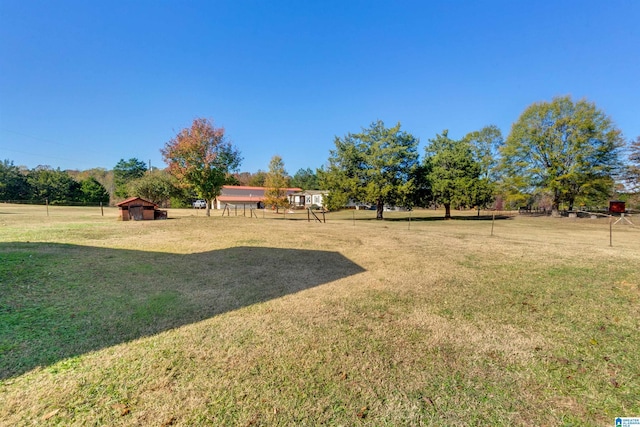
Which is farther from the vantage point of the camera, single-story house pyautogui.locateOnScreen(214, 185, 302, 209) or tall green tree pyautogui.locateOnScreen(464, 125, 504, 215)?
single-story house pyautogui.locateOnScreen(214, 185, 302, 209)

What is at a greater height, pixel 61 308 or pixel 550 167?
pixel 550 167

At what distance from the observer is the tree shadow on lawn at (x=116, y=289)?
3.19m

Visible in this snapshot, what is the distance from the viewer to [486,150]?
41.1 metres

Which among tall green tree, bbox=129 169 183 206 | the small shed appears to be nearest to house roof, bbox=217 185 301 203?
tall green tree, bbox=129 169 183 206

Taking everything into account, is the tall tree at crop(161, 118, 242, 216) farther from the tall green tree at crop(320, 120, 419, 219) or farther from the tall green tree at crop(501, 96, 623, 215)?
the tall green tree at crop(501, 96, 623, 215)

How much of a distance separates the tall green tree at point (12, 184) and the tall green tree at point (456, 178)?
199ft

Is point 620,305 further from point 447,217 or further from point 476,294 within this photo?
point 447,217

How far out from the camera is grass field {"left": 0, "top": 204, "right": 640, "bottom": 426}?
2.25 meters

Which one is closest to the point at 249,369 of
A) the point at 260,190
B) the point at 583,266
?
the point at 583,266

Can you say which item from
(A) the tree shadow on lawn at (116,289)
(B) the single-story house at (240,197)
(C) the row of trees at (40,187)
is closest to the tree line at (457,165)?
(A) the tree shadow on lawn at (116,289)

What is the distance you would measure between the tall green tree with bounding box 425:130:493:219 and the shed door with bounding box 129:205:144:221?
24.7 metres

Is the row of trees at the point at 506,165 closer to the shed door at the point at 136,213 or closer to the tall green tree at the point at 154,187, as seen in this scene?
the shed door at the point at 136,213

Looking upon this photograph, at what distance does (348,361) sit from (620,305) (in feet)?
16.2

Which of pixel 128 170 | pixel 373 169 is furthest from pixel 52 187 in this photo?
pixel 373 169
